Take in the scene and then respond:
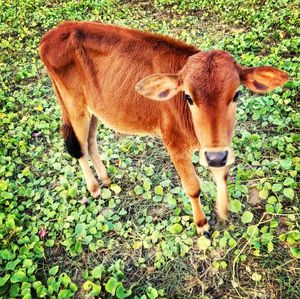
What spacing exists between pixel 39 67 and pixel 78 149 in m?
3.23

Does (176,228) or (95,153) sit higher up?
(95,153)

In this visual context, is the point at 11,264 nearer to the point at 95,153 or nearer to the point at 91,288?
the point at 91,288

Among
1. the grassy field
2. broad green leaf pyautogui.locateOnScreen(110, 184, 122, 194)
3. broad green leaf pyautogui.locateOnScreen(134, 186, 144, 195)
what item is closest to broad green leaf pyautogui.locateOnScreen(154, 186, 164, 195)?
the grassy field

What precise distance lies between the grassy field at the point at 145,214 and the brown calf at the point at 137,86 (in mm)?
349

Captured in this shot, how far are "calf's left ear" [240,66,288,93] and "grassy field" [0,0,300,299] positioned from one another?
1.25 metres

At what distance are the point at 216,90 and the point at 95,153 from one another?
1.99 m

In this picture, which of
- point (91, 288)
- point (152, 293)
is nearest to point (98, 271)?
point (91, 288)

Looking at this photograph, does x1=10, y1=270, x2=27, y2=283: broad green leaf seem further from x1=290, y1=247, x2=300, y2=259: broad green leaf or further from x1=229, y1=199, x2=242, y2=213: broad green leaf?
x1=290, y1=247, x2=300, y2=259: broad green leaf

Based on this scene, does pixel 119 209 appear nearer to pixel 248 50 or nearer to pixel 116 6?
pixel 248 50

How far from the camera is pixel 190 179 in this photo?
3289 mm

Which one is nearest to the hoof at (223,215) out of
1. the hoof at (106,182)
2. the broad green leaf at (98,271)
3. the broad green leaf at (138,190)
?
the broad green leaf at (138,190)

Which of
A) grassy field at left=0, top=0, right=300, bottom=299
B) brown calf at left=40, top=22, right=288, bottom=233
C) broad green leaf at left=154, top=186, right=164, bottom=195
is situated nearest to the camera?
brown calf at left=40, top=22, right=288, bottom=233

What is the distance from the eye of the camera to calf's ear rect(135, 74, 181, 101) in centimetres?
275

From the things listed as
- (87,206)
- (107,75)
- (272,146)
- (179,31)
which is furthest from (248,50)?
(87,206)
